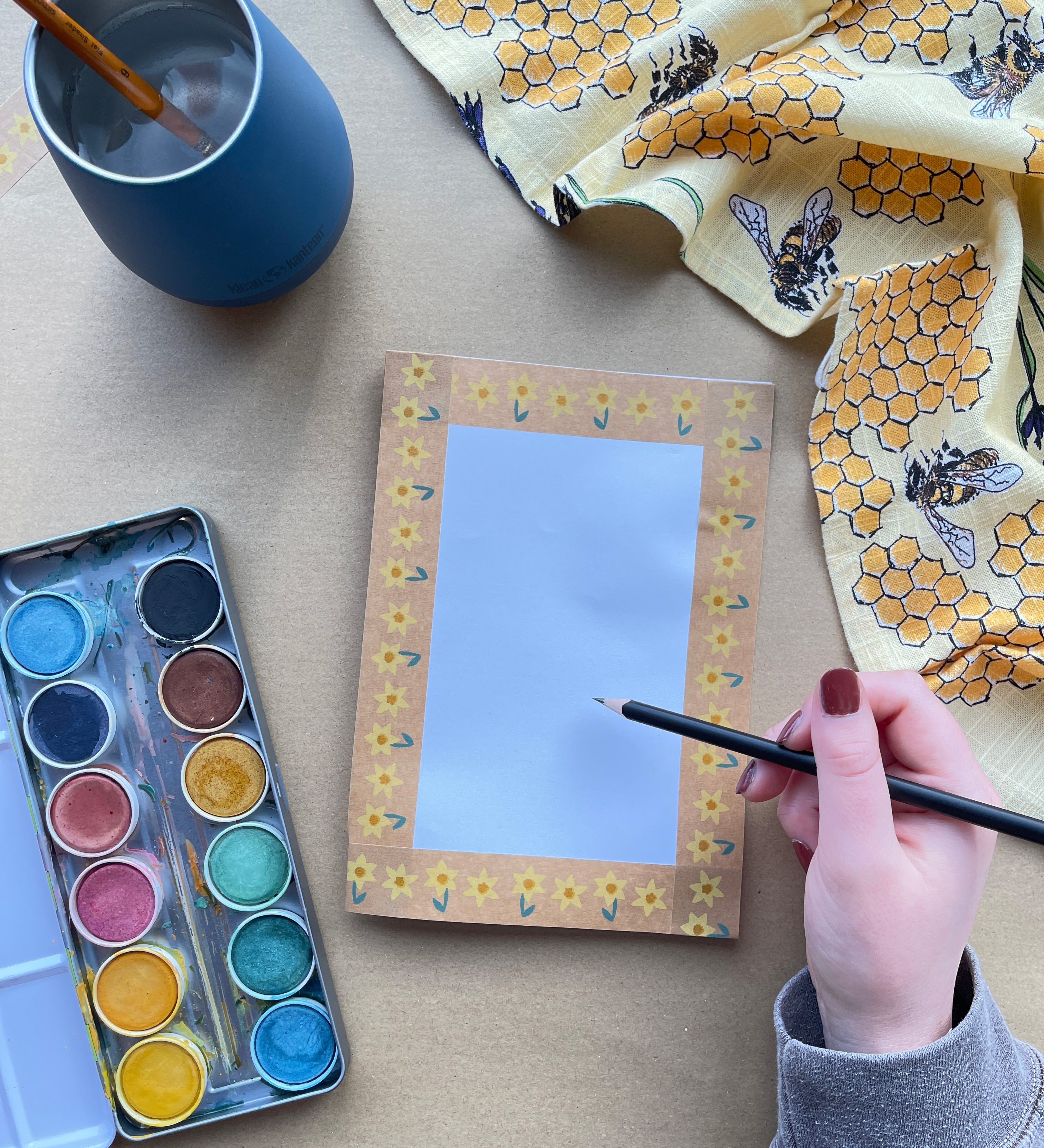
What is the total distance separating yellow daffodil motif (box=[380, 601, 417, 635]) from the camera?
0.67 m

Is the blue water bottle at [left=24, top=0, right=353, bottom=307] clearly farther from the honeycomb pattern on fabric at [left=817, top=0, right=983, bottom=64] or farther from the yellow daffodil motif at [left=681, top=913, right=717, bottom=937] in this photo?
the yellow daffodil motif at [left=681, top=913, right=717, bottom=937]

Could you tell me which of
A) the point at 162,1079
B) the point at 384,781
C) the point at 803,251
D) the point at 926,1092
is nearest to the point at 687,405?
the point at 803,251

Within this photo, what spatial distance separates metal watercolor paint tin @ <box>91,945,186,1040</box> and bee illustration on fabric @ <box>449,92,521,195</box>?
0.61m

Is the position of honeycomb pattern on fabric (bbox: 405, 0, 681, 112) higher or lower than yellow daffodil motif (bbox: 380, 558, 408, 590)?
higher

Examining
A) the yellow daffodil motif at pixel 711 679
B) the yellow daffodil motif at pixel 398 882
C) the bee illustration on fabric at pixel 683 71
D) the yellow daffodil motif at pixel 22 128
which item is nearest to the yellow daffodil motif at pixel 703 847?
the yellow daffodil motif at pixel 711 679

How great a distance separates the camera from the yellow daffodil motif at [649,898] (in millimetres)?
664

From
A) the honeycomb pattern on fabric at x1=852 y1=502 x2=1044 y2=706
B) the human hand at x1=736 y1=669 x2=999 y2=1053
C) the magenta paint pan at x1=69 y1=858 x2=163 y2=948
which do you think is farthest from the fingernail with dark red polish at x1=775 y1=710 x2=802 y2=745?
the magenta paint pan at x1=69 y1=858 x2=163 y2=948

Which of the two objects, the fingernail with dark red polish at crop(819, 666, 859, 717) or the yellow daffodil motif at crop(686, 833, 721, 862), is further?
the yellow daffodil motif at crop(686, 833, 721, 862)

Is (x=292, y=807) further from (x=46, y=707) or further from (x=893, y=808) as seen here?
(x=893, y=808)

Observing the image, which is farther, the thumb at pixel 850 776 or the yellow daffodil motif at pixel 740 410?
the yellow daffodil motif at pixel 740 410

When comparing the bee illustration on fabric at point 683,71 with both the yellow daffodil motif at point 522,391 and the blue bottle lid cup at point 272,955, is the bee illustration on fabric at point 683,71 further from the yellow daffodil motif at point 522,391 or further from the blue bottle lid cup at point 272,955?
the blue bottle lid cup at point 272,955

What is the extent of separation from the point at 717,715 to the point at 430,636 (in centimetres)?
22

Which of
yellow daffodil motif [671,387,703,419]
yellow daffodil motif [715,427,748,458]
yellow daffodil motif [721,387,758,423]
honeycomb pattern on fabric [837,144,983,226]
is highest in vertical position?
honeycomb pattern on fabric [837,144,983,226]

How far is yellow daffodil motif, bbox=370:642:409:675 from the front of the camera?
668 millimetres
